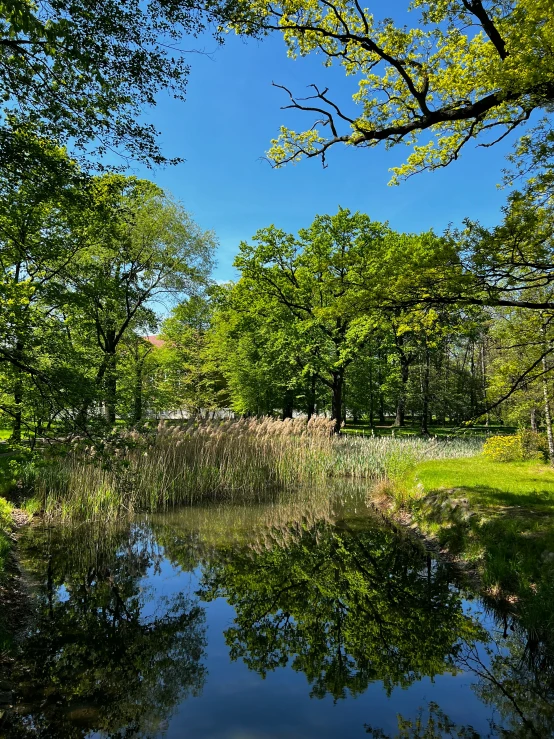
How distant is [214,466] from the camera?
10.9 meters

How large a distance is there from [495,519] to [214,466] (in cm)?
667

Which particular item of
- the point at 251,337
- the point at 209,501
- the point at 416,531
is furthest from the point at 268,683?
the point at 251,337

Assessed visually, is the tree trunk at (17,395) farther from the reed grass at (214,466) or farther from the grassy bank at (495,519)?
→ the grassy bank at (495,519)

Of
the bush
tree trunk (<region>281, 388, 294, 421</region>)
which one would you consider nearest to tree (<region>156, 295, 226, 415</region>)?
tree trunk (<region>281, 388, 294, 421</region>)

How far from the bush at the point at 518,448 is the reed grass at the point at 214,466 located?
83.0 inches

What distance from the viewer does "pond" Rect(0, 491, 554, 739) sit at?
3.28 meters

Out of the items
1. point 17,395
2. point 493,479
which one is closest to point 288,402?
point 493,479

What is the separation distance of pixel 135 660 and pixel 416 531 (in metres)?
5.29

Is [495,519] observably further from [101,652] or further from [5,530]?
[5,530]

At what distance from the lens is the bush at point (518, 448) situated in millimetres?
12023

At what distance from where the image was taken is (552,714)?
3219 millimetres

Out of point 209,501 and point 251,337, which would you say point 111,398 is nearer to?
point 209,501

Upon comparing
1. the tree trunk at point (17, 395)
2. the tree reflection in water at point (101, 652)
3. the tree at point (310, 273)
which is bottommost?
the tree reflection in water at point (101, 652)

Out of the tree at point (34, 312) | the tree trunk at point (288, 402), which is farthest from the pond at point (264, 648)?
the tree trunk at point (288, 402)
